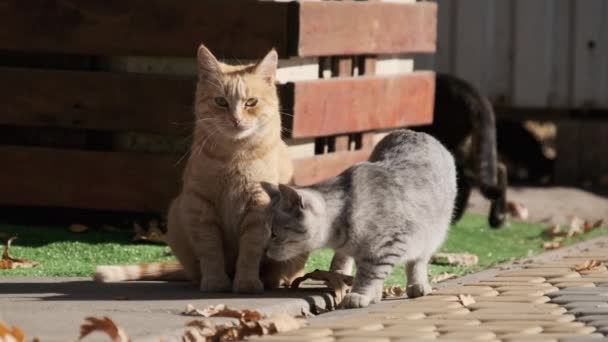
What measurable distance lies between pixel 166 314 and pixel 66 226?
315 cm

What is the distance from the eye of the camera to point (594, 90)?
13.1 m

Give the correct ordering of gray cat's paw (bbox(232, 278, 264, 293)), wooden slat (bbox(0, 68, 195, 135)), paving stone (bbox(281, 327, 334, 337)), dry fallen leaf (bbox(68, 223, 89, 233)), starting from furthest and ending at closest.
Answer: dry fallen leaf (bbox(68, 223, 89, 233)) → wooden slat (bbox(0, 68, 195, 135)) → gray cat's paw (bbox(232, 278, 264, 293)) → paving stone (bbox(281, 327, 334, 337))

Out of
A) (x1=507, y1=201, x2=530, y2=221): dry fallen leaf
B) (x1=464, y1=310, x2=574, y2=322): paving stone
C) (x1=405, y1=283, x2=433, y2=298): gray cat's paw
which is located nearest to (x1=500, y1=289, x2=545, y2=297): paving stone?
(x1=405, y1=283, x2=433, y2=298): gray cat's paw

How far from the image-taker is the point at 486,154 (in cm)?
1023

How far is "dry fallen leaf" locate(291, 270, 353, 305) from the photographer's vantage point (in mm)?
6387

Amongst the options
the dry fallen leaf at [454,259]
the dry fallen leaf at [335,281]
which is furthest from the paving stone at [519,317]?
the dry fallen leaf at [454,259]

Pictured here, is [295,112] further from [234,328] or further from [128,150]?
[234,328]

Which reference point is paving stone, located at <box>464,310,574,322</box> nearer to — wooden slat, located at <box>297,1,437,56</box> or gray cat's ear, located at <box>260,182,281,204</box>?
gray cat's ear, located at <box>260,182,281,204</box>

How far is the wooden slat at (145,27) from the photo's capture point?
26.3 ft

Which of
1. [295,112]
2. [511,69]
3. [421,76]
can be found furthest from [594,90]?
[295,112]

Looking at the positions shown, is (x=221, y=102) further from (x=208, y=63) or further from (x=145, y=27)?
(x=145, y=27)

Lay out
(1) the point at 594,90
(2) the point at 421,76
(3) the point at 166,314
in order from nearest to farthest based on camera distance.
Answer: (3) the point at 166,314
(2) the point at 421,76
(1) the point at 594,90

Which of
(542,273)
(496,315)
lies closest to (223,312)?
(496,315)

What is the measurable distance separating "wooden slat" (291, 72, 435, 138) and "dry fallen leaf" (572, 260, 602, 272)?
189 cm
